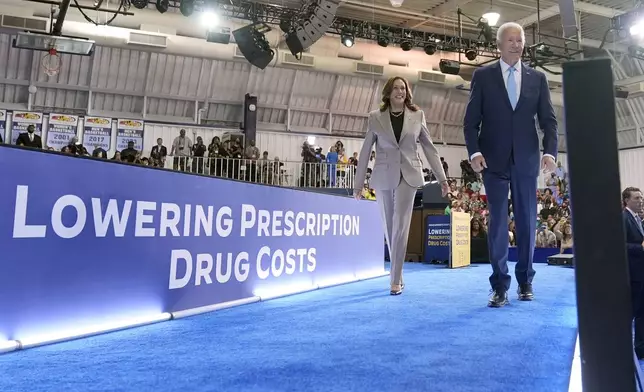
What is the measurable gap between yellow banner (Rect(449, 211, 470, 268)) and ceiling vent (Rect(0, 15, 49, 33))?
9505mm

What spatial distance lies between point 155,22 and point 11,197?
11.3m

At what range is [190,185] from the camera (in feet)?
7.68

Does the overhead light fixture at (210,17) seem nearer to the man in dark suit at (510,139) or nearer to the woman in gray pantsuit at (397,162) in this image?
the woman in gray pantsuit at (397,162)

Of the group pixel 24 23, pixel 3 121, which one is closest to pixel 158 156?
pixel 24 23

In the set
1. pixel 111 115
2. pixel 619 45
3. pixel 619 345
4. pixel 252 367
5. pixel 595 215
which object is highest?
pixel 619 45

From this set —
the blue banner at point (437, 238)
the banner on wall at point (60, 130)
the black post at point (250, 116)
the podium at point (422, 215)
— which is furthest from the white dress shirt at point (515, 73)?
the banner on wall at point (60, 130)

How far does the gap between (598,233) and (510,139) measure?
193 centimetres

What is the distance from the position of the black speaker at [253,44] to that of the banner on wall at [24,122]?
6.00 m

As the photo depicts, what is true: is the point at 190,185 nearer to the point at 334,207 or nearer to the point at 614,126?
the point at 334,207

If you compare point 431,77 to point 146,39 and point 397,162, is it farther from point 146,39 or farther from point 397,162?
point 397,162

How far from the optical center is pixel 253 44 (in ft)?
33.3

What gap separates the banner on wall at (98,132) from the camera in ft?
42.3

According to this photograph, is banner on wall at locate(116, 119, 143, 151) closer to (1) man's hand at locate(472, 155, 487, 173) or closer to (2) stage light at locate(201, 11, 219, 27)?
(2) stage light at locate(201, 11, 219, 27)

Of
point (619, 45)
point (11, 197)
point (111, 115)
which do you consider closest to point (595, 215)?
point (11, 197)
